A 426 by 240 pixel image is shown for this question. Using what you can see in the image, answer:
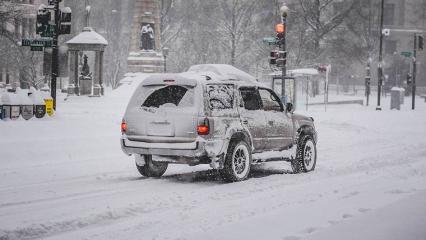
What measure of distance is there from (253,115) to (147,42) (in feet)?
107

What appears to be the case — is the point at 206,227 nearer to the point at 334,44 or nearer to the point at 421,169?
the point at 421,169

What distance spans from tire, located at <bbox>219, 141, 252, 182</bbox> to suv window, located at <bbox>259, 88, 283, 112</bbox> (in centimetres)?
118

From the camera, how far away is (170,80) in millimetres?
11078

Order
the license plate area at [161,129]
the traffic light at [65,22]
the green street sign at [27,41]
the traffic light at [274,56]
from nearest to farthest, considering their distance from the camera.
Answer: the license plate area at [161,129] → the green street sign at [27,41] → the traffic light at [65,22] → the traffic light at [274,56]

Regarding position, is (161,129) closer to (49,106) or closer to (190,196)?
(190,196)

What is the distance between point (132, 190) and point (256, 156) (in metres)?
2.58

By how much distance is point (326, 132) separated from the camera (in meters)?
24.2

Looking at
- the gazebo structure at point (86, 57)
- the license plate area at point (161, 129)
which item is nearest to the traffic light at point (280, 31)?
the license plate area at point (161, 129)

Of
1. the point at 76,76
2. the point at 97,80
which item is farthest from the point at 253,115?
the point at 76,76

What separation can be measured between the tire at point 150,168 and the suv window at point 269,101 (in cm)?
218

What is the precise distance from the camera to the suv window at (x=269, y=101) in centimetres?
1222

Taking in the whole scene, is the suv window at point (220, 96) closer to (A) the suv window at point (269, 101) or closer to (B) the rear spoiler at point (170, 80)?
(B) the rear spoiler at point (170, 80)

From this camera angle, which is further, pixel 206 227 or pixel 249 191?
pixel 249 191

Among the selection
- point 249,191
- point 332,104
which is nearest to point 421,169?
point 249,191
